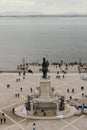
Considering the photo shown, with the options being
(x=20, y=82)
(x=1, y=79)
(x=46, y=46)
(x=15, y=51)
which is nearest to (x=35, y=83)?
(x=20, y=82)

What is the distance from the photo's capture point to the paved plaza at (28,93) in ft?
93.4

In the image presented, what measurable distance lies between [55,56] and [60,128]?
70.9m

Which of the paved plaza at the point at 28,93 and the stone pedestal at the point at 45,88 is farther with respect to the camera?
the stone pedestal at the point at 45,88

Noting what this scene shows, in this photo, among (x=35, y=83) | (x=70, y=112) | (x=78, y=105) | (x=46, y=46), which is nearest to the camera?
(x=70, y=112)

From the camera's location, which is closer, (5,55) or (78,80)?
(78,80)

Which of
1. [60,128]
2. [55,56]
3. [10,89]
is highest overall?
[55,56]

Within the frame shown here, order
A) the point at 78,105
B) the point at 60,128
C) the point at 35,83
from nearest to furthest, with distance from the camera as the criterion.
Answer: the point at 60,128, the point at 78,105, the point at 35,83

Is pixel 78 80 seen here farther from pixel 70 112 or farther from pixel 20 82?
pixel 70 112

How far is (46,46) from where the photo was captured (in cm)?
12312

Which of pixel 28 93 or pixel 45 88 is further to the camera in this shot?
pixel 28 93

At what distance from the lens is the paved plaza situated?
28453 mm

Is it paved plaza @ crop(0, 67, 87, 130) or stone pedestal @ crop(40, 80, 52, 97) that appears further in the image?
stone pedestal @ crop(40, 80, 52, 97)

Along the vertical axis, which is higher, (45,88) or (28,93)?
(45,88)

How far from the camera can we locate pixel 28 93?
39438 mm
